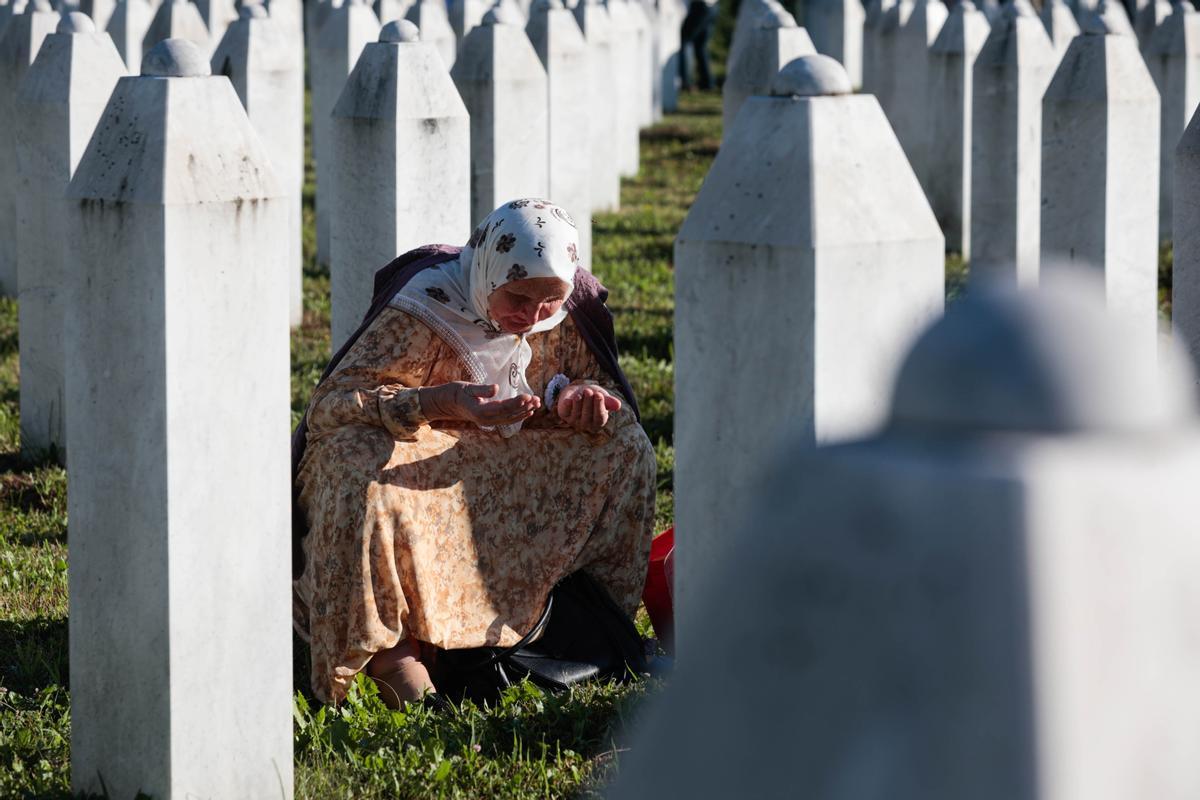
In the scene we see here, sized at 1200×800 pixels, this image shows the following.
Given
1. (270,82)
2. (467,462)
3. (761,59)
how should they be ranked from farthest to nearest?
(761,59)
(270,82)
(467,462)

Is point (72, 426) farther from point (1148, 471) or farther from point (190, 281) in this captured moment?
point (1148, 471)

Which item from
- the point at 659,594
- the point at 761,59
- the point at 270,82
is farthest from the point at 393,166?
the point at 761,59

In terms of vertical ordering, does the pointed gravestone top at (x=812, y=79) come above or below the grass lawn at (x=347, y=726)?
above

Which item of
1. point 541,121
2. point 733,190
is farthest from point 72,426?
point 541,121

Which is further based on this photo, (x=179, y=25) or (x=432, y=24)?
(x=432, y=24)

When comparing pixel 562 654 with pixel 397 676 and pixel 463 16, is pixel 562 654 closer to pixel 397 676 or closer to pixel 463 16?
pixel 397 676

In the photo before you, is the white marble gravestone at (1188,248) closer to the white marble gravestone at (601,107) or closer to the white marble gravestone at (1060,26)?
the white marble gravestone at (1060,26)

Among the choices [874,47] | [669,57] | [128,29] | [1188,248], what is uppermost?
[669,57]

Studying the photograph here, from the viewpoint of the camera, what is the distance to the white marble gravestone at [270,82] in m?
8.30

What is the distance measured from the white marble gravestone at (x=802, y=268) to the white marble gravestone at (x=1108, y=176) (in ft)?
11.4

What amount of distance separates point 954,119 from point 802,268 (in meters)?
8.58

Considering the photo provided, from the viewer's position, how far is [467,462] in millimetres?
→ 4375

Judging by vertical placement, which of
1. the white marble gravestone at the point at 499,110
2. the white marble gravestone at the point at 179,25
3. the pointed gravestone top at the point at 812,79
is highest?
the white marble gravestone at the point at 179,25

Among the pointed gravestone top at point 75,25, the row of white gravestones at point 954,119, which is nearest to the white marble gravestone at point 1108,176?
the pointed gravestone top at point 75,25
